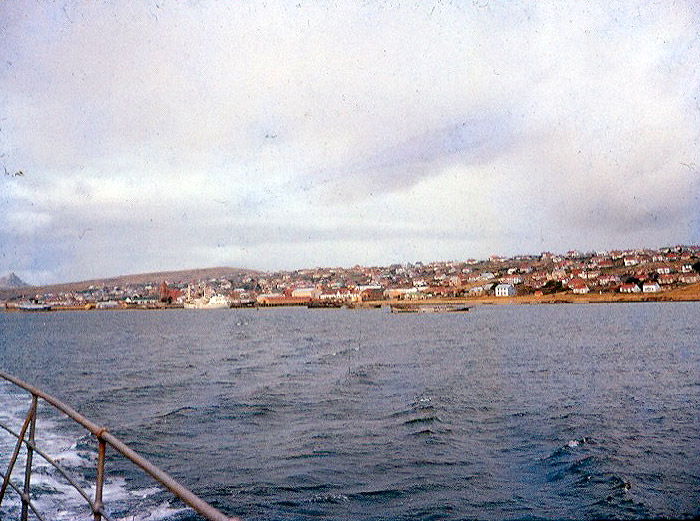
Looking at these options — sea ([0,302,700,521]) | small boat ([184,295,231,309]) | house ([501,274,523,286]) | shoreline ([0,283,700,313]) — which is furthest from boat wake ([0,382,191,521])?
small boat ([184,295,231,309])

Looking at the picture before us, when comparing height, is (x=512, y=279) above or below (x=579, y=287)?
above

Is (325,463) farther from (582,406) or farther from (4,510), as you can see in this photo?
(582,406)

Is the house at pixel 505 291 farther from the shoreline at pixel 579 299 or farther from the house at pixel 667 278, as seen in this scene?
the house at pixel 667 278

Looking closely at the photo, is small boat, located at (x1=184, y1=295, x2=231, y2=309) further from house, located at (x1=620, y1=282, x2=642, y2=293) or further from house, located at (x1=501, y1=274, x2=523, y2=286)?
house, located at (x1=620, y1=282, x2=642, y2=293)

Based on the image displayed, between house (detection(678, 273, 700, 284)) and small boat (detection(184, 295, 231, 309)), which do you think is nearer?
house (detection(678, 273, 700, 284))

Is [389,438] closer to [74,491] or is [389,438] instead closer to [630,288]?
[74,491]

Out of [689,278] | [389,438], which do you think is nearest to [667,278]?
[689,278]
